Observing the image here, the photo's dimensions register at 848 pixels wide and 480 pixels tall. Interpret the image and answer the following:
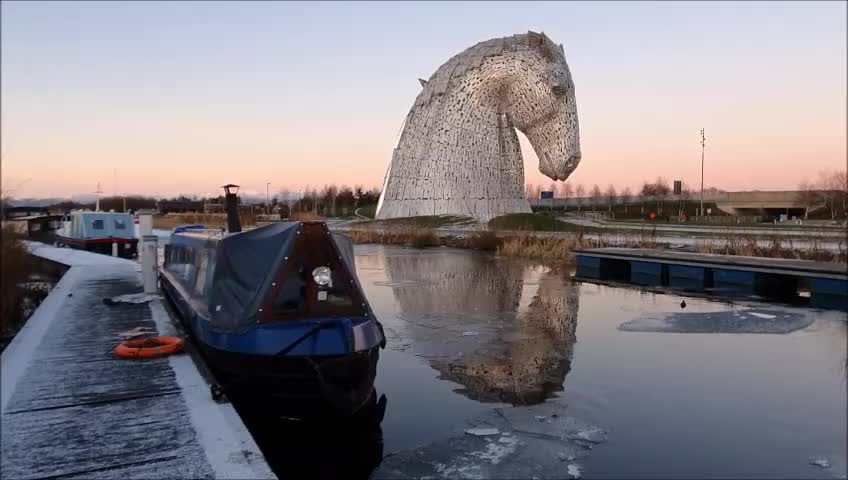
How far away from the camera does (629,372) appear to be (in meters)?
9.47

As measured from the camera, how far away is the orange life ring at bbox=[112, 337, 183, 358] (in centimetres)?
880

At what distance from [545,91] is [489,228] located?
24.9ft

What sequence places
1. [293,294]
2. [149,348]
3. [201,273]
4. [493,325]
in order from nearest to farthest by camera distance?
[293,294] → [149,348] → [201,273] → [493,325]

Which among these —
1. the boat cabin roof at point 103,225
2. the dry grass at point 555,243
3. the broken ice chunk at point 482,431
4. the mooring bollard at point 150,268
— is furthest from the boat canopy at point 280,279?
the boat cabin roof at point 103,225

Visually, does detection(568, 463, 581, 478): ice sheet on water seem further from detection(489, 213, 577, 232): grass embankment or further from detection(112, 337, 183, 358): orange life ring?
detection(489, 213, 577, 232): grass embankment

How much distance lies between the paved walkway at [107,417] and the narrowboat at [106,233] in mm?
20371

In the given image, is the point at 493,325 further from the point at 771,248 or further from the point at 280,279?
the point at 771,248

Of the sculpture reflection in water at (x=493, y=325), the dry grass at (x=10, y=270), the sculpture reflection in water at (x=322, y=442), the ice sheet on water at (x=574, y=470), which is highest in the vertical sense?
the dry grass at (x=10, y=270)

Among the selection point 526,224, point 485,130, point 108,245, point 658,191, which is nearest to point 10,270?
point 108,245

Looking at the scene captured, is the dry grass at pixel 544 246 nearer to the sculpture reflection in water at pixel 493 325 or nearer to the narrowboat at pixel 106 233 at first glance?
the sculpture reflection in water at pixel 493 325

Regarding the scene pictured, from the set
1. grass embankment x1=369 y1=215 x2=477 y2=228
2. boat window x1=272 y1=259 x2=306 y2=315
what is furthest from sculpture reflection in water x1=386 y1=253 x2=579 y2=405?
grass embankment x1=369 y1=215 x2=477 y2=228

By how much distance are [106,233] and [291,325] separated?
2573cm

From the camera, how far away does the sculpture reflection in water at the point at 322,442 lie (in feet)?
21.4

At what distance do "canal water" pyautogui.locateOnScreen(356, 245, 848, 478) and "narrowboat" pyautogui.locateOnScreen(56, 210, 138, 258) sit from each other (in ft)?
56.7
